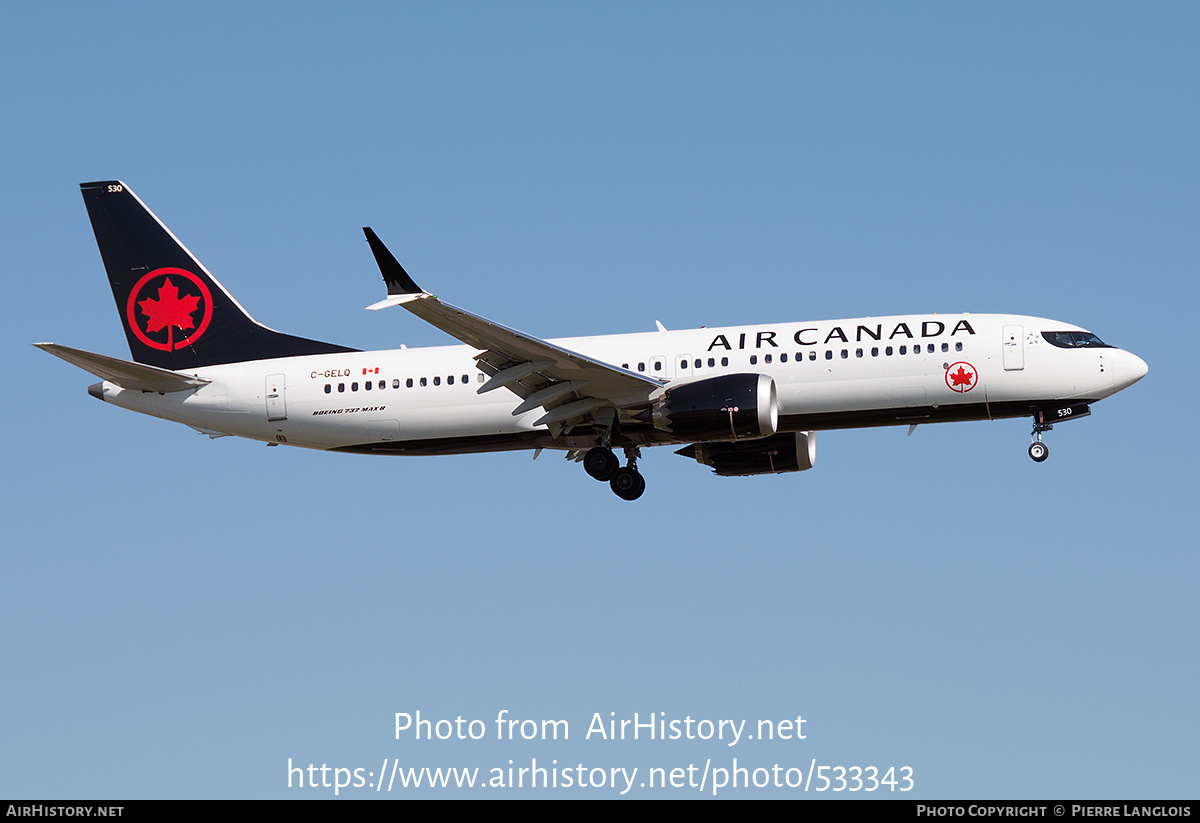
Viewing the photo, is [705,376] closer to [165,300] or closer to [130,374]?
[130,374]

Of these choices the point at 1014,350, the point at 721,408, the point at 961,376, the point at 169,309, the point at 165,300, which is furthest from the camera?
the point at 165,300

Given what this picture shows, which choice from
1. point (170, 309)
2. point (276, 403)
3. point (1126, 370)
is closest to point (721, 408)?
point (1126, 370)

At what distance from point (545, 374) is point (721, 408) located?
191 inches

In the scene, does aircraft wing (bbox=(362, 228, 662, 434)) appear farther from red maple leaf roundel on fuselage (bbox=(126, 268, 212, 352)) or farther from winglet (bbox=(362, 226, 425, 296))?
red maple leaf roundel on fuselage (bbox=(126, 268, 212, 352))

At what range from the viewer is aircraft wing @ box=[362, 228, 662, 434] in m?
40.0

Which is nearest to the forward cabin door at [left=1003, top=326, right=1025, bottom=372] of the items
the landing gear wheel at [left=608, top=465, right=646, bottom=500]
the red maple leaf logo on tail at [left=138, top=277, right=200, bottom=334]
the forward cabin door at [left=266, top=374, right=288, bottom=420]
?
the landing gear wheel at [left=608, top=465, right=646, bottom=500]

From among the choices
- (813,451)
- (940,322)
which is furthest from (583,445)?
(940,322)

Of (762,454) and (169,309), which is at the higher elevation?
(169,309)

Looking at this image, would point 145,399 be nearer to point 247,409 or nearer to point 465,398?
point 247,409

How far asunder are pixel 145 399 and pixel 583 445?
12.9 metres

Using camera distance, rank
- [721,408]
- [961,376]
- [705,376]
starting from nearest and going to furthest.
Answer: [721,408] → [961,376] → [705,376]

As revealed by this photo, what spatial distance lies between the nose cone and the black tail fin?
71.2 feet

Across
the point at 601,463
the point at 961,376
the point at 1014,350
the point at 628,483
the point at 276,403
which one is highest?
the point at 1014,350

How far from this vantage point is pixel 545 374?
42438 mm
